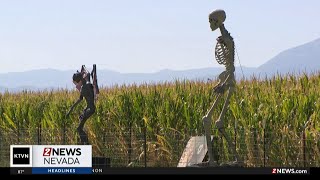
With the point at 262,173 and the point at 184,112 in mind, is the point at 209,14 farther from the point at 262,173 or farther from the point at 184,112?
the point at 184,112

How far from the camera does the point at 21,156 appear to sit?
14414 millimetres

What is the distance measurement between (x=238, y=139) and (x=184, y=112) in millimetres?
2357

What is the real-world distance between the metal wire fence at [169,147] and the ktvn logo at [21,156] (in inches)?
72.5

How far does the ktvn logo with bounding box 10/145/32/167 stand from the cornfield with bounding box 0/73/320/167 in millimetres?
4824

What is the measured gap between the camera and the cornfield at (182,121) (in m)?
17.3

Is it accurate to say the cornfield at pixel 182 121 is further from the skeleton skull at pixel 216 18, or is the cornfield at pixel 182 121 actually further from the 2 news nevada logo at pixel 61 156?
the 2 news nevada logo at pixel 61 156

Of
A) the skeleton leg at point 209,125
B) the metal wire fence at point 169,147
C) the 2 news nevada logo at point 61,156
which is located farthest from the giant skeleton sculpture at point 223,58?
the 2 news nevada logo at point 61,156

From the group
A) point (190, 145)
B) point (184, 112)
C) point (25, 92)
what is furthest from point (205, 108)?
point (25, 92)

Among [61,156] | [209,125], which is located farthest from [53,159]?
[209,125]

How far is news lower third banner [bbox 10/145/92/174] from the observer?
13430 mm

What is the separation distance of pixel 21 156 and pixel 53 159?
856 mm

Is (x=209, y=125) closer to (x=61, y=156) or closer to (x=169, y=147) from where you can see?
(x=61, y=156)

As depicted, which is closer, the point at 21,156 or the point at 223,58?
the point at 223,58

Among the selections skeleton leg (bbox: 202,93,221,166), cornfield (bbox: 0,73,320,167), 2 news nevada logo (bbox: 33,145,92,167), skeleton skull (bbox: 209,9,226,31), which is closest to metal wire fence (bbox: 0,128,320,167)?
cornfield (bbox: 0,73,320,167)
